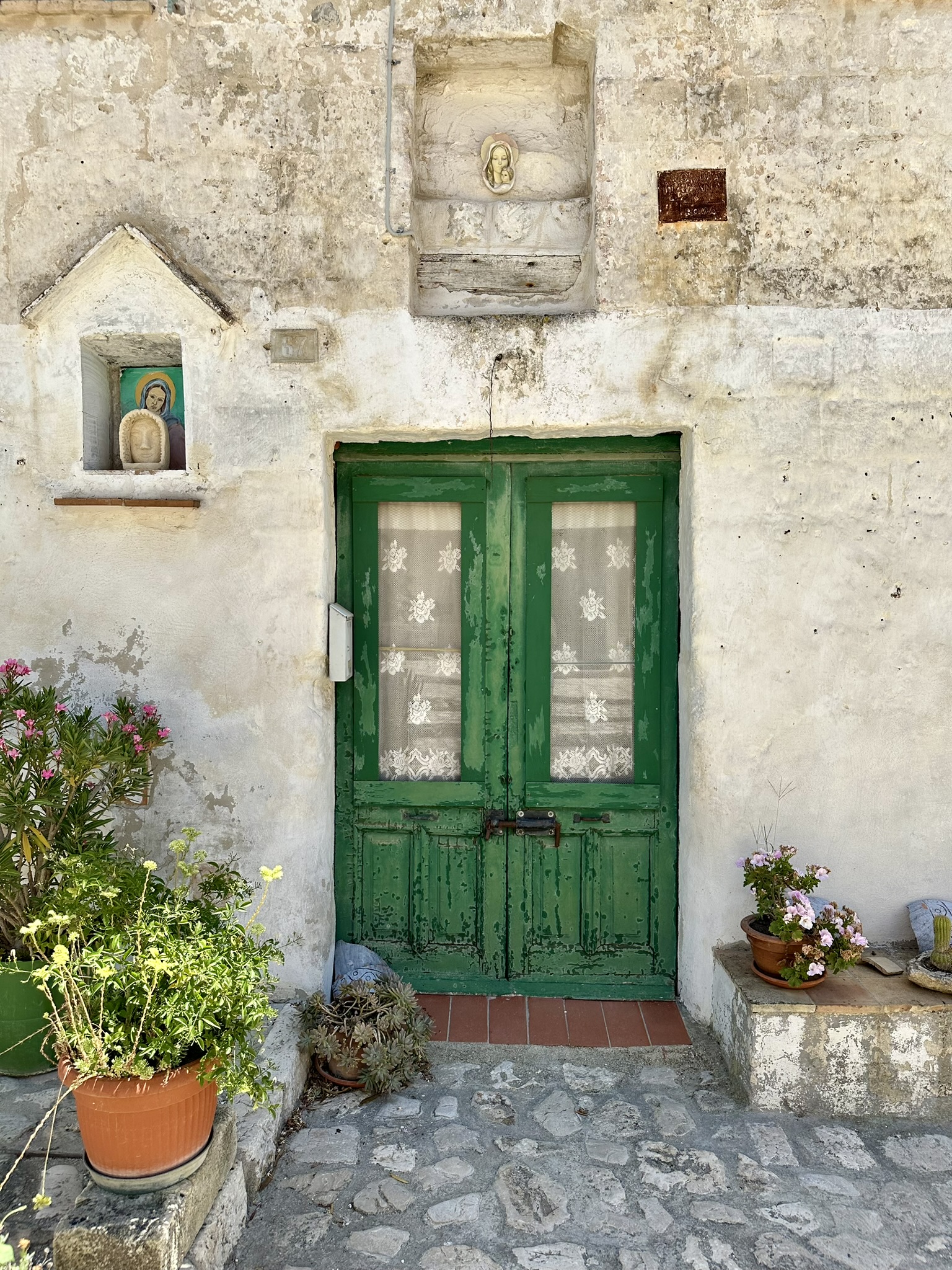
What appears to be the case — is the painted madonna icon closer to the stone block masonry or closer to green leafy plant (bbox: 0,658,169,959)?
green leafy plant (bbox: 0,658,169,959)

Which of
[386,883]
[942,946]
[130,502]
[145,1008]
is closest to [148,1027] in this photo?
[145,1008]

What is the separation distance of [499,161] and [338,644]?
2.32 meters

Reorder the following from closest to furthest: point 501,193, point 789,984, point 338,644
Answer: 1. point 789,984
2. point 338,644
3. point 501,193

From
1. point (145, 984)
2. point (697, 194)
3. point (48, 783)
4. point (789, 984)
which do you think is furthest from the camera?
point (697, 194)

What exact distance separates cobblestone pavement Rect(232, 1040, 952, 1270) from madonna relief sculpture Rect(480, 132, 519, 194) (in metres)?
3.92

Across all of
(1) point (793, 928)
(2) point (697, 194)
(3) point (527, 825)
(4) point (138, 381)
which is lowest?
(1) point (793, 928)

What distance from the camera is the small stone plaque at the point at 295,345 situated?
3762 millimetres

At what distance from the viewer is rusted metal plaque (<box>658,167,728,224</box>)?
12.1ft

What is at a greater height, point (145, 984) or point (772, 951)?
point (145, 984)

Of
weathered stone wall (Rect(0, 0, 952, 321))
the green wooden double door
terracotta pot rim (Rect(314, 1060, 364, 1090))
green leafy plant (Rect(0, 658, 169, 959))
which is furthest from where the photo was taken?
the green wooden double door

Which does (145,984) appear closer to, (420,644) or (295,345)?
(420,644)

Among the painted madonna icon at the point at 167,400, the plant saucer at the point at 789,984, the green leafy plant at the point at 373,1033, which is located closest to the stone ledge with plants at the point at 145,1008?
the green leafy plant at the point at 373,1033

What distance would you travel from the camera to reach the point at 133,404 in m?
4.11

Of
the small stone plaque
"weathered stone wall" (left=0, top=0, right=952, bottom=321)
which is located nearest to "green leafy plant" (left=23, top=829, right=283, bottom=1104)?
the small stone plaque
